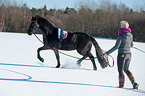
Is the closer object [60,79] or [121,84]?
[121,84]

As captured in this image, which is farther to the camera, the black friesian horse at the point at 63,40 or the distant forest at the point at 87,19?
the distant forest at the point at 87,19

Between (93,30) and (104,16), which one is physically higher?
(104,16)

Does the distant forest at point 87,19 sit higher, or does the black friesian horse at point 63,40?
the distant forest at point 87,19

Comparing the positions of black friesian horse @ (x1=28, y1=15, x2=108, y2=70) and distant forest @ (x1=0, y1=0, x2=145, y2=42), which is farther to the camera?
distant forest @ (x1=0, y1=0, x2=145, y2=42)

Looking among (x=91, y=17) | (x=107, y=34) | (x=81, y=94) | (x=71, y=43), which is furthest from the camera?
(x=91, y=17)

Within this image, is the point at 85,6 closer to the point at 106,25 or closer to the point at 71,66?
the point at 106,25

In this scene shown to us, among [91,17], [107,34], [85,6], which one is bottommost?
[107,34]

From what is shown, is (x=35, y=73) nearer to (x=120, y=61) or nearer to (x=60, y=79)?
(x=60, y=79)

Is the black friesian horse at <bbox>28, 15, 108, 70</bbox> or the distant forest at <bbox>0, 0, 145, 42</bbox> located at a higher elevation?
the distant forest at <bbox>0, 0, 145, 42</bbox>

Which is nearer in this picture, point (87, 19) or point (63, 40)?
point (63, 40)

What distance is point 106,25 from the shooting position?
34312 mm

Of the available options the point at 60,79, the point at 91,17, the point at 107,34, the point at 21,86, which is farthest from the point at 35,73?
the point at 91,17

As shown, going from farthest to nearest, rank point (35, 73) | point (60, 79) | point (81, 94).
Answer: point (35, 73) → point (60, 79) → point (81, 94)

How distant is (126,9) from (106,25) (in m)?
6.19
